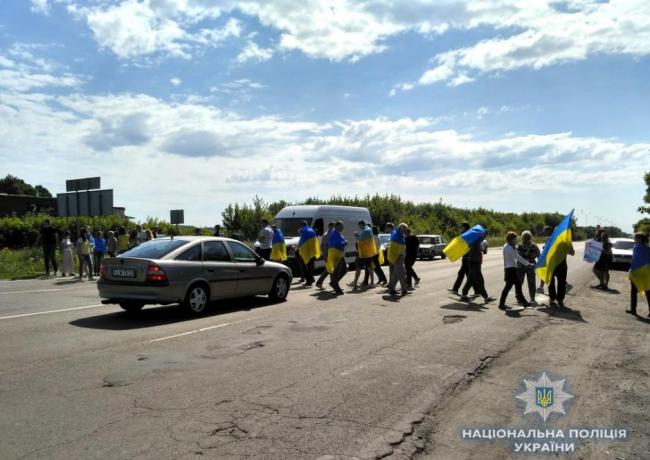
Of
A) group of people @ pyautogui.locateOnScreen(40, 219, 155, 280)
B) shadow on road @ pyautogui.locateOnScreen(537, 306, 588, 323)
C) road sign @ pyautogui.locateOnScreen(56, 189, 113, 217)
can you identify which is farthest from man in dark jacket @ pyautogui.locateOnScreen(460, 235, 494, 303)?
road sign @ pyautogui.locateOnScreen(56, 189, 113, 217)

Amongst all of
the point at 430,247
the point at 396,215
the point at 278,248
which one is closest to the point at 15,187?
the point at 396,215

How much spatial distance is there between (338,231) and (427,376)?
904cm

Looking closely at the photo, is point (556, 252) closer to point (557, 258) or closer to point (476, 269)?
point (557, 258)

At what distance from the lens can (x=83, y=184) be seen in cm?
2353

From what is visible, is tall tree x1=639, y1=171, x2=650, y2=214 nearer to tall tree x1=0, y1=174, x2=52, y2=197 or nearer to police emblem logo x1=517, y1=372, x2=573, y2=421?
police emblem logo x1=517, y1=372, x2=573, y2=421

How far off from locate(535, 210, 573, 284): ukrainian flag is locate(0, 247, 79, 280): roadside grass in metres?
17.7

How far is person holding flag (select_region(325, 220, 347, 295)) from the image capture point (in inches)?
580

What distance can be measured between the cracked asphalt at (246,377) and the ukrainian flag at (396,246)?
2743 mm

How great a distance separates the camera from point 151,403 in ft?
17.4

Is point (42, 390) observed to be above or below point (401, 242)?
below

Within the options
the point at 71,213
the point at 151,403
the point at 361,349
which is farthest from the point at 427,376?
the point at 71,213

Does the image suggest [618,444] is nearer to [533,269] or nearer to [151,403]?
[151,403]

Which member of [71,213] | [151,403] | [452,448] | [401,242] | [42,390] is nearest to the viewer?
[452,448]

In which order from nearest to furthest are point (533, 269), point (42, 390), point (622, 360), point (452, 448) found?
point (452, 448), point (42, 390), point (622, 360), point (533, 269)
